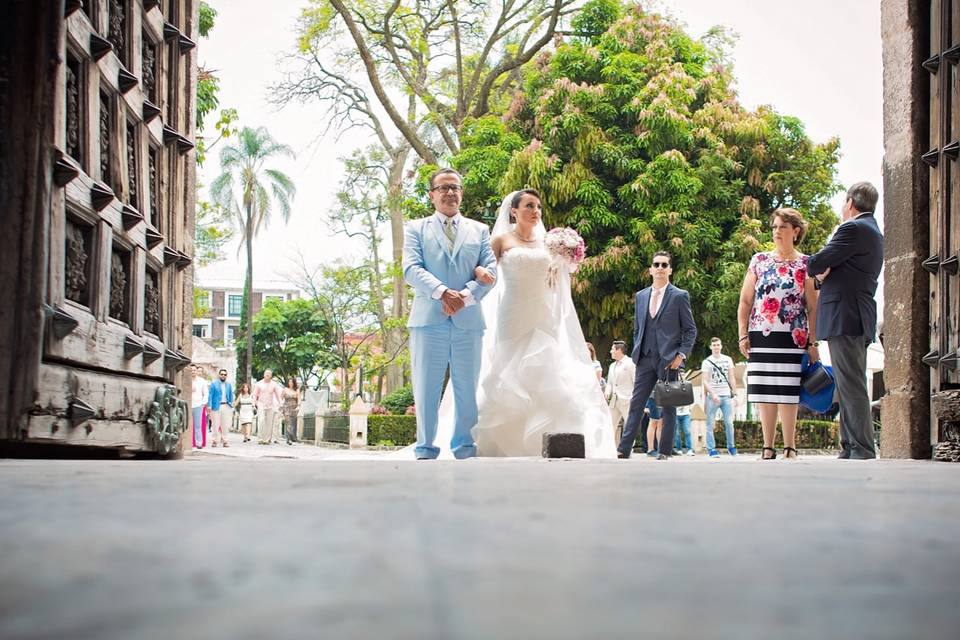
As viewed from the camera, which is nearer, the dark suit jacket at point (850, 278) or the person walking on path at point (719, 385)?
the dark suit jacket at point (850, 278)

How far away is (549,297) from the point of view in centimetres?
945

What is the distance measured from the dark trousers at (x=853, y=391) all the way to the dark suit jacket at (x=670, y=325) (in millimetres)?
2062

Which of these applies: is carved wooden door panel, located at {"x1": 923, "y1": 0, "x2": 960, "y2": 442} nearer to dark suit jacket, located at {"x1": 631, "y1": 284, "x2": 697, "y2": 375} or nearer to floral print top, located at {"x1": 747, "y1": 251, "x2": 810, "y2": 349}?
floral print top, located at {"x1": 747, "y1": 251, "x2": 810, "y2": 349}

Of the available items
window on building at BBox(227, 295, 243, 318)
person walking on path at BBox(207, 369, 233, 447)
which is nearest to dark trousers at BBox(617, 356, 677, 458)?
person walking on path at BBox(207, 369, 233, 447)

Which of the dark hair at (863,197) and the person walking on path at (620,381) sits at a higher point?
the dark hair at (863,197)

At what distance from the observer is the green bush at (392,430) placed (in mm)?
25844

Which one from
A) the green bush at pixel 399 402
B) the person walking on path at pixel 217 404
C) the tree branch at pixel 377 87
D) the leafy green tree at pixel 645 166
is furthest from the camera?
the green bush at pixel 399 402

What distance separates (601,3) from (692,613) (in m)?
25.3

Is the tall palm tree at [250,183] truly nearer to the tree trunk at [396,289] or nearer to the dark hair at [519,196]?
the tree trunk at [396,289]

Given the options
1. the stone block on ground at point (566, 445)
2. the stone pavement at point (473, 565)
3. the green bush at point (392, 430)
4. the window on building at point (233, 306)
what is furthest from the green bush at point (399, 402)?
the window on building at point (233, 306)

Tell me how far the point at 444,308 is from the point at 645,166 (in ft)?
49.4

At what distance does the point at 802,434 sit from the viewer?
23875 millimetres

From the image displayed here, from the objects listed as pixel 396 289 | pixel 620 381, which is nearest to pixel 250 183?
pixel 396 289

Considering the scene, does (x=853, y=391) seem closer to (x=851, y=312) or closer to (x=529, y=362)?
(x=851, y=312)
